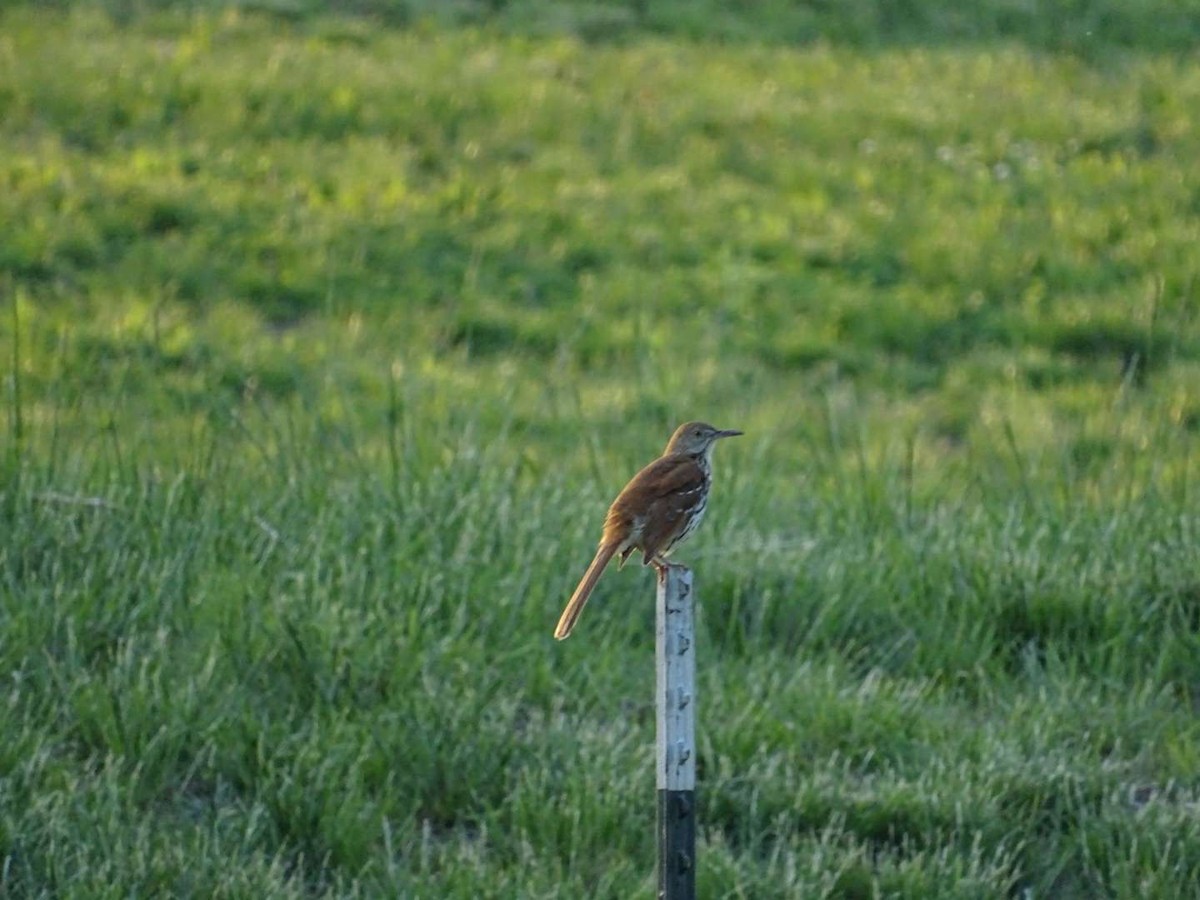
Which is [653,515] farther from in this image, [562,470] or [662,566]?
[562,470]

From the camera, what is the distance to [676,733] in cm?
424

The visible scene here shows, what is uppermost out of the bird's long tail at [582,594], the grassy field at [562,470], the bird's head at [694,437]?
the bird's head at [694,437]

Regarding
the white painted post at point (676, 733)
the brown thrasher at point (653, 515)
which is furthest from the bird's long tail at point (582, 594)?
the white painted post at point (676, 733)

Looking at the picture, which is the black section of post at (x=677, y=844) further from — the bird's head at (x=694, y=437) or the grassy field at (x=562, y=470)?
the bird's head at (x=694, y=437)

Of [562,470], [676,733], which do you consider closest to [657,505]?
[676,733]

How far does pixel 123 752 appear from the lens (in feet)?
18.0

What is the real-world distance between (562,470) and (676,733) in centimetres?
330

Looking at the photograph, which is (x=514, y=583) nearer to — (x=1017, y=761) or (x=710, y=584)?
(x=710, y=584)

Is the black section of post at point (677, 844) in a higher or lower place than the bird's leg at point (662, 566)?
lower

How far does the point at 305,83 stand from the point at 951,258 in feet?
14.5

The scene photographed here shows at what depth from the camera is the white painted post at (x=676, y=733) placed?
4172 mm

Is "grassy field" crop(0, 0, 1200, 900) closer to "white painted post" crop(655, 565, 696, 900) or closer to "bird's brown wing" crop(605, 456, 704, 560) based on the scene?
"white painted post" crop(655, 565, 696, 900)

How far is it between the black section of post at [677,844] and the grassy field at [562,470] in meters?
0.70

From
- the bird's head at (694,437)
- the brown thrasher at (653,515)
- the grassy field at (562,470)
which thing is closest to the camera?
the brown thrasher at (653,515)
